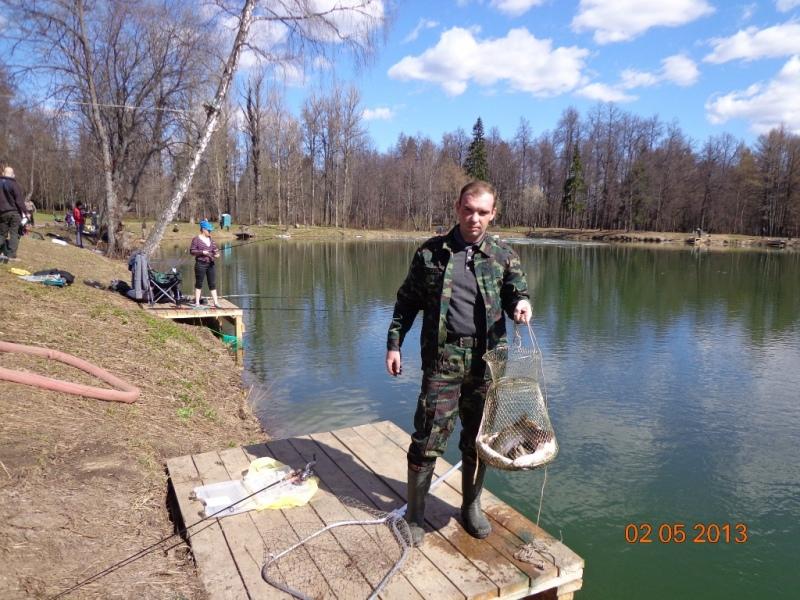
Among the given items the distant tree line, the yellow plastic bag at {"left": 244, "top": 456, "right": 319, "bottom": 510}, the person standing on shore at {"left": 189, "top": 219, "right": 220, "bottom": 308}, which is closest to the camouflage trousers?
the yellow plastic bag at {"left": 244, "top": 456, "right": 319, "bottom": 510}

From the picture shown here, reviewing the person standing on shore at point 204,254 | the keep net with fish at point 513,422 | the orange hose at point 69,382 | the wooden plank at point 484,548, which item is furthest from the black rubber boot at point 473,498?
the person standing on shore at point 204,254

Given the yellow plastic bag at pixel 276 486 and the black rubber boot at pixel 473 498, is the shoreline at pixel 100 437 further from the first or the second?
the black rubber boot at pixel 473 498

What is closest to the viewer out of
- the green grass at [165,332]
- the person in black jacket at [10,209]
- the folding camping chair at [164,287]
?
the green grass at [165,332]

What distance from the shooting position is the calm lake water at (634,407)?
4852 millimetres

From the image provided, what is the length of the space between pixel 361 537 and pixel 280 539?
1.54 feet

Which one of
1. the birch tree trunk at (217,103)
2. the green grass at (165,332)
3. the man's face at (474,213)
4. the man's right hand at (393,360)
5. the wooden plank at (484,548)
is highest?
the birch tree trunk at (217,103)

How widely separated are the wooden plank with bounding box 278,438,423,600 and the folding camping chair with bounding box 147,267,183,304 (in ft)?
23.4

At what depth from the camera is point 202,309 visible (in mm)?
10141

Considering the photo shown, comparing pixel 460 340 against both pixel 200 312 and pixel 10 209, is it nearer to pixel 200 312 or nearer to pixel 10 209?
pixel 200 312

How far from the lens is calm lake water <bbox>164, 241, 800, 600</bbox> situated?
4.85 m

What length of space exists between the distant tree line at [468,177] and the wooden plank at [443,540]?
42.2m

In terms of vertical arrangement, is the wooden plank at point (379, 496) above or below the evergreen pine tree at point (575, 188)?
below

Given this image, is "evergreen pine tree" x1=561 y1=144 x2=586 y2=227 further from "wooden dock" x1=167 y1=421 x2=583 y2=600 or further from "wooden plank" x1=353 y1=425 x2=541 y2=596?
"wooden plank" x1=353 y1=425 x2=541 y2=596

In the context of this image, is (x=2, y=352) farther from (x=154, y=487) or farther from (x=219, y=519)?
(x=219, y=519)
